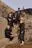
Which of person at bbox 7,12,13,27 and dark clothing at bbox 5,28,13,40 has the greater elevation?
person at bbox 7,12,13,27

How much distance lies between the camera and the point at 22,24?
960 millimetres

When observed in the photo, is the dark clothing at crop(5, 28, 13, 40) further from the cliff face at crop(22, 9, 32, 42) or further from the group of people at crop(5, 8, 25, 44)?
the cliff face at crop(22, 9, 32, 42)

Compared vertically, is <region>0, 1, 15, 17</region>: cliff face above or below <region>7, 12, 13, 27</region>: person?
above

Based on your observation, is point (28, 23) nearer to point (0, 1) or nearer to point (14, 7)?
point (14, 7)

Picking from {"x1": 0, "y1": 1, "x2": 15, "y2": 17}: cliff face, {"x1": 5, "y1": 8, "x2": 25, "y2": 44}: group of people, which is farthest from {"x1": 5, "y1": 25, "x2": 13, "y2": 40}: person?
{"x1": 0, "y1": 1, "x2": 15, "y2": 17}: cliff face

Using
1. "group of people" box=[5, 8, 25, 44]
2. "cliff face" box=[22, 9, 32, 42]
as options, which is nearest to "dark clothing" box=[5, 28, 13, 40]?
"group of people" box=[5, 8, 25, 44]

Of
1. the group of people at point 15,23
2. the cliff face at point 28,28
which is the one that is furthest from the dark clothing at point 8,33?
the cliff face at point 28,28

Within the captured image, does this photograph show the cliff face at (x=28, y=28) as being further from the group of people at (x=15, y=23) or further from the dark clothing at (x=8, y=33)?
the dark clothing at (x=8, y=33)

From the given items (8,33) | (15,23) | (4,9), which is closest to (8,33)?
(8,33)

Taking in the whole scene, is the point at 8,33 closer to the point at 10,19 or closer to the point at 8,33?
the point at 8,33

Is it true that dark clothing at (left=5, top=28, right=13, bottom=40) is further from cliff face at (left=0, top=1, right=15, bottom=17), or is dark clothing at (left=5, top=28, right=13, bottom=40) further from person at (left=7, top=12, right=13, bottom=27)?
cliff face at (left=0, top=1, right=15, bottom=17)

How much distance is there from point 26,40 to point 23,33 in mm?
83

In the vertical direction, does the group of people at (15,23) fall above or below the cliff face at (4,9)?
below

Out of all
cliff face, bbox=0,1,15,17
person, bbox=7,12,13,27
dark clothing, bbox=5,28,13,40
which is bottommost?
dark clothing, bbox=5,28,13,40
